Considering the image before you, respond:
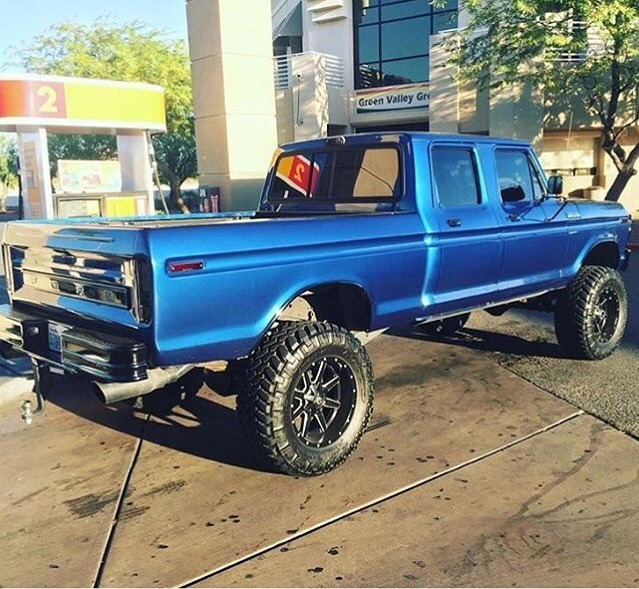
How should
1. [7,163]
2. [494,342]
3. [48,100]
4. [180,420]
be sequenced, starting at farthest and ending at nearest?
[7,163] → [48,100] → [494,342] → [180,420]

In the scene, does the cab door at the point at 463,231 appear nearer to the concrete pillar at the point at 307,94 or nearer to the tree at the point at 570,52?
the tree at the point at 570,52

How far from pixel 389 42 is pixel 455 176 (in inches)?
892

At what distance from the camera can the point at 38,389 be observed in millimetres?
3977

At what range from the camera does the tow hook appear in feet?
12.4

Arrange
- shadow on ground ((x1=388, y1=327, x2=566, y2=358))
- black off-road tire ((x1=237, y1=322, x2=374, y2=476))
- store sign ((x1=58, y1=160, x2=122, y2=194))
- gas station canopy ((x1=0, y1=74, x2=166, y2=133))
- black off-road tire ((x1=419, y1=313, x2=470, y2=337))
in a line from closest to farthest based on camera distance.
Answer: black off-road tire ((x1=237, y1=322, x2=374, y2=476)) → shadow on ground ((x1=388, y1=327, x2=566, y2=358)) → black off-road tire ((x1=419, y1=313, x2=470, y2=337)) → gas station canopy ((x1=0, y1=74, x2=166, y2=133)) → store sign ((x1=58, y1=160, x2=122, y2=194))

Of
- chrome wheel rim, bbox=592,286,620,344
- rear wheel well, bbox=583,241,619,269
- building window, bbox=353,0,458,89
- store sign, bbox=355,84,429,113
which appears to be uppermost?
building window, bbox=353,0,458,89

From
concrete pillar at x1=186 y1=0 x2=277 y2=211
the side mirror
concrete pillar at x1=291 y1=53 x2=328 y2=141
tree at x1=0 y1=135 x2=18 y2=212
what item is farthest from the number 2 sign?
tree at x1=0 y1=135 x2=18 y2=212

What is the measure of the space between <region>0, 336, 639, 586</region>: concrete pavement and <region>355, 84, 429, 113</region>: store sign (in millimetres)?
18871

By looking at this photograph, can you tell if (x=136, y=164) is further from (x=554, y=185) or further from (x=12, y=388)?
(x=554, y=185)

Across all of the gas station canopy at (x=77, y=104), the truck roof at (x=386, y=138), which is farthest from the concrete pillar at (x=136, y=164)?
the truck roof at (x=386, y=138)

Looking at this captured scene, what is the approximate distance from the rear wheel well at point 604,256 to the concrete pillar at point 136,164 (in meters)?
8.37

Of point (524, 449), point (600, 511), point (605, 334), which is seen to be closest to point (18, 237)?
point (524, 449)

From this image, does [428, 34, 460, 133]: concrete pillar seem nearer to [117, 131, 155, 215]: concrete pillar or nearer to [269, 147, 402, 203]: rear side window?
[117, 131, 155, 215]: concrete pillar

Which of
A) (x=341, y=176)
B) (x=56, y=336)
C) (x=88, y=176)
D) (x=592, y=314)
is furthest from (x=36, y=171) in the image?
(x=592, y=314)
